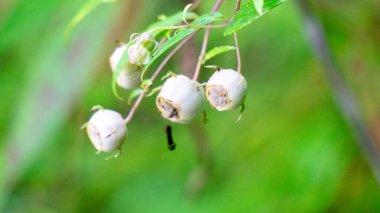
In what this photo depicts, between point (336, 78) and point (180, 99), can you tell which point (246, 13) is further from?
point (336, 78)

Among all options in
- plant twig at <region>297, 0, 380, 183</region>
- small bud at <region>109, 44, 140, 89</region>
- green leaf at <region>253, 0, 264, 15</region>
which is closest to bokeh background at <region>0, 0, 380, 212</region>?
plant twig at <region>297, 0, 380, 183</region>

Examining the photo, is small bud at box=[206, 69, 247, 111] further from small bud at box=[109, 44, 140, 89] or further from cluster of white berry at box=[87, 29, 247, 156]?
small bud at box=[109, 44, 140, 89]

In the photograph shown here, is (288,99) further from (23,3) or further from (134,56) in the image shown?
(134,56)

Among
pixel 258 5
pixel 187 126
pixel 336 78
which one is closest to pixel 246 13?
pixel 258 5

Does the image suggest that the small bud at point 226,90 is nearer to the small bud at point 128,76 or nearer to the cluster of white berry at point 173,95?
the cluster of white berry at point 173,95

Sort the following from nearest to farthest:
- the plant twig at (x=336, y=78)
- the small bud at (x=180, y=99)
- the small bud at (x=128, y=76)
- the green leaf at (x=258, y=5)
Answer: the green leaf at (x=258, y=5) → the small bud at (x=180, y=99) → the small bud at (x=128, y=76) → the plant twig at (x=336, y=78)

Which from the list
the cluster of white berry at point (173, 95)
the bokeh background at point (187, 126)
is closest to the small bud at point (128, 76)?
the cluster of white berry at point (173, 95)
